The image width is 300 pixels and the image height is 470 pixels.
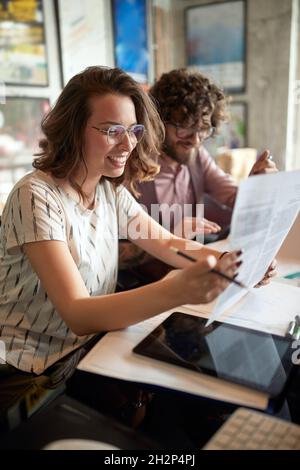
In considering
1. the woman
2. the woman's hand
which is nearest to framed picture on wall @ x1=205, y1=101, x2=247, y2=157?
the woman

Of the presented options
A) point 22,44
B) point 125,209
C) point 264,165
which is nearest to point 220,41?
point 22,44

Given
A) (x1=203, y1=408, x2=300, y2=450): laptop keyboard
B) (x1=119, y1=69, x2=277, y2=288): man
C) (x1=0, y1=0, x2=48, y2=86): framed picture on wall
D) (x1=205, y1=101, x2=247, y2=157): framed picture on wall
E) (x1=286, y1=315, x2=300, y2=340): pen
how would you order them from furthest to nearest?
1. (x1=205, y1=101, x2=247, y2=157): framed picture on wall
2. (x1=0, y1=0, x2=48, y2=86): framed picture on wall
3. (x1=119, y1=69, x2=277, y2=288): man
4. (x1=286, y1=315, x2=300, y2=340): pen
5. (x1=203, y1=408, x2=300, y2=450): laptop keyboard

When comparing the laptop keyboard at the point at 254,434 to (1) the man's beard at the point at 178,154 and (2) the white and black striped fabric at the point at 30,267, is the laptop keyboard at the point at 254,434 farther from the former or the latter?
(1) the man's beard at the point at 178,154

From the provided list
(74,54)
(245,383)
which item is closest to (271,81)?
(74,54)

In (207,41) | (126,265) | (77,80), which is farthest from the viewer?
(207,41)

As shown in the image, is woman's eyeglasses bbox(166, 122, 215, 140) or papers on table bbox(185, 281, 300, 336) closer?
papers on table bbox(185, 281, 300, 336)

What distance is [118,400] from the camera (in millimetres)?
700

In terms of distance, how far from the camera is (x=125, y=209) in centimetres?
138

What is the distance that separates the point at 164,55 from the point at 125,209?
287 cm

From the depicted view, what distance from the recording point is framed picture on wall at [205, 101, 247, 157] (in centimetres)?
380

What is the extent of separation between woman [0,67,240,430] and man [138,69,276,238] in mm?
423

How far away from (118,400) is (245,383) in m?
0.22

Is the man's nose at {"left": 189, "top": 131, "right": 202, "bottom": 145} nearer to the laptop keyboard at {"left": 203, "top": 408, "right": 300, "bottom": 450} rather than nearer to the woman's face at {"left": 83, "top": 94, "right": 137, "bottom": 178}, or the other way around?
the woman's face at {"left": 83, "top": 94, "right": 137, "bottom": 178}
